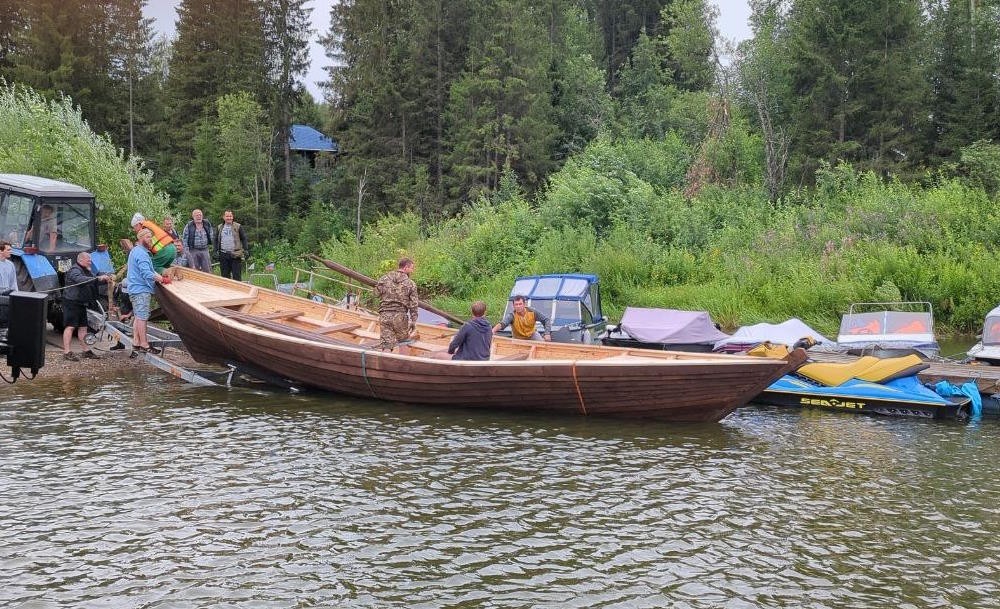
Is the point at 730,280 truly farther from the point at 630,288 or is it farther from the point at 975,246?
the point at 975,246

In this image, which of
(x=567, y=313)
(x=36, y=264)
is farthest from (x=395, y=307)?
(x=36, y=264)

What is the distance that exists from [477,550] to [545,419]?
5.00 meters

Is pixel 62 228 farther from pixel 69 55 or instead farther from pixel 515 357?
pixel 69 55

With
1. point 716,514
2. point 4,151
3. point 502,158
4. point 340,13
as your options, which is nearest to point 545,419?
point 716,514

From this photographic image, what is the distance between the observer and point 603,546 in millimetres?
7828

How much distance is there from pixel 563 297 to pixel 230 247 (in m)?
7.06

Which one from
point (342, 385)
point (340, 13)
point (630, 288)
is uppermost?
point (340, 13)

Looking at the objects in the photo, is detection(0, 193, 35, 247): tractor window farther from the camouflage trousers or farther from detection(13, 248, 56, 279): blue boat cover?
the camouflage trousers

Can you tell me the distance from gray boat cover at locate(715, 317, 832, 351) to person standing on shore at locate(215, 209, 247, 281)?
9.79 m

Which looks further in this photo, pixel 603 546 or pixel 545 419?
pixel 545 419

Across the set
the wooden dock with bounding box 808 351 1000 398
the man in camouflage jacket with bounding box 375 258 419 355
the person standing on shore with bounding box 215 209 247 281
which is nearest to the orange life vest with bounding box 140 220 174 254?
the person standing on shore with bounding box 215 209 247 281

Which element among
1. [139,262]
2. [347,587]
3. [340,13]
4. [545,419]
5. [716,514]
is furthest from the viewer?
[340,13]

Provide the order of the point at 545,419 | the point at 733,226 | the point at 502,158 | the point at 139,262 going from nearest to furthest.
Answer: the point at 545,419, the point at 139,262, the point at 733,226, the point at 502,158

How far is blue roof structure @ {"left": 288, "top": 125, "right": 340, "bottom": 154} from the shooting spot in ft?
181
